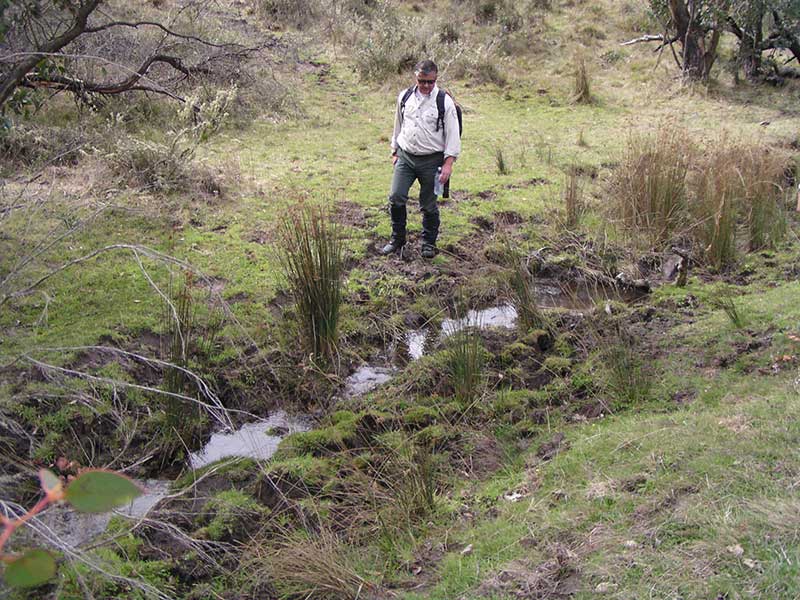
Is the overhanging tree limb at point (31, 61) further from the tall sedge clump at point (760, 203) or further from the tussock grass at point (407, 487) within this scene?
the tall sedge clump at point (760, 203)

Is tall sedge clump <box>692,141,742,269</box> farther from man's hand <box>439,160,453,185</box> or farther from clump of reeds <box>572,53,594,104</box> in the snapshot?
clump of reeds <box>572,53,594,104</box>

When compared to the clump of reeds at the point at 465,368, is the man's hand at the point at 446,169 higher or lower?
higher

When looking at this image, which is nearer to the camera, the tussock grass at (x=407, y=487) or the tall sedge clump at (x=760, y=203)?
the tussock grass at (x=407, y=487)

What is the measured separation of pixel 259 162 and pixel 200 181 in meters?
1.35

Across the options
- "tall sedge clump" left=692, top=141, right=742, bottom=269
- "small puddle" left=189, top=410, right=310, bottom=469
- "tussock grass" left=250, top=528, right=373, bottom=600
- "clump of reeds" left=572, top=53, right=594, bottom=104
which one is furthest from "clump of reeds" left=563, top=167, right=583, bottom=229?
"clump of reeds" left=572, top=53, right=594, bottom=104

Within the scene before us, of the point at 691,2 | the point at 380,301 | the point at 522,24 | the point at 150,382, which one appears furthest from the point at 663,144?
the point at 522,24

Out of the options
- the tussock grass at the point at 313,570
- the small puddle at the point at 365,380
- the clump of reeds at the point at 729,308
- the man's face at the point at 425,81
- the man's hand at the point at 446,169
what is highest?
the man's face at the point at 425,81

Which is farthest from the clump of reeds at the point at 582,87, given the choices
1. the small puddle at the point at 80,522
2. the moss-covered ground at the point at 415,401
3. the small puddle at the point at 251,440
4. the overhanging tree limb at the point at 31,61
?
the small puddle at the point at 80,522

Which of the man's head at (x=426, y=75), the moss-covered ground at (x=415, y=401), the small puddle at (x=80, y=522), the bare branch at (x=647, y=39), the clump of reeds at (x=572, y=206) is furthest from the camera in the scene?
the bare branch at (x=647, y=39)

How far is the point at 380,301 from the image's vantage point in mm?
6137

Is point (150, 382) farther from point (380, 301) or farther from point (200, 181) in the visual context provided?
point (200, 181)

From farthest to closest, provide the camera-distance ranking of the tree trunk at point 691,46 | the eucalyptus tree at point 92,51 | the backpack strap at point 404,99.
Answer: the tree trunk at point 691,46 → the backpack strap at point 404,99 → the eucalyptus tree at point 92,51

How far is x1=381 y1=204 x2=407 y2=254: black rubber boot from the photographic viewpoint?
6855 mm

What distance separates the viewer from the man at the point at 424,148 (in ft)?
21.2
